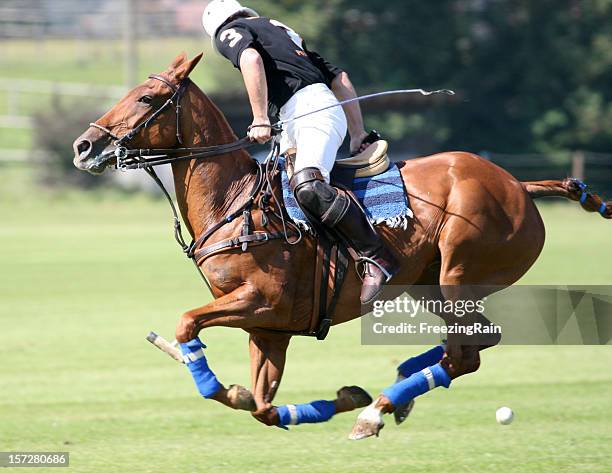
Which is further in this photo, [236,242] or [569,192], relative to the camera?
[569,192]

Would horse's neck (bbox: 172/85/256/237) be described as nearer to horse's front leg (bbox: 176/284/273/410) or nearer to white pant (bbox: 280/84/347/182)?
white pant (bbox: 280/84/347/182)

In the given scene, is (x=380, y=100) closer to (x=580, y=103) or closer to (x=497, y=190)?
(x=580, y=103)

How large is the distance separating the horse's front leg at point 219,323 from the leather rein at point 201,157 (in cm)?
24

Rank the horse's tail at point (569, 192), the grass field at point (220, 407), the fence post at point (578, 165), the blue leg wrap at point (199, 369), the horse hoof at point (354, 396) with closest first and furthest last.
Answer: the blue leg wrap at point (199, 369) → the horse hoof at point (354, 396) → the grass field at point (220, 407) → the horse's tail at point (569, 192) → the fence post at point (578, 165)

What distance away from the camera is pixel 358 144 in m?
7.83

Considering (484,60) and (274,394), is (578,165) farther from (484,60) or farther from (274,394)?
(274,394)

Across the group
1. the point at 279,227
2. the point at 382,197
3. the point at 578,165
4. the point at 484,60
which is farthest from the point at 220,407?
the point at 484,60

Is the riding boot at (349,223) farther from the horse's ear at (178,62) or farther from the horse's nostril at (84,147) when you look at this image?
the horse's nostril at (84,147)

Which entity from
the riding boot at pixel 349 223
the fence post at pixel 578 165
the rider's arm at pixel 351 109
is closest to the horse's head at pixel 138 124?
the riding boot at pixel 349 223

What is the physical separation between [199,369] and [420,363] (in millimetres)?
1709

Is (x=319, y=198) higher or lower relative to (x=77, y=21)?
lower

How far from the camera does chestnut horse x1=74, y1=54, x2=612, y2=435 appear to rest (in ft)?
23.5

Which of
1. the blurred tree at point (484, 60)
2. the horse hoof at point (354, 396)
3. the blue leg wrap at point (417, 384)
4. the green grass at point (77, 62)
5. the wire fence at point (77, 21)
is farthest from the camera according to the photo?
the wire fence at point (77, 21)

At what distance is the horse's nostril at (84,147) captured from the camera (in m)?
7.21
